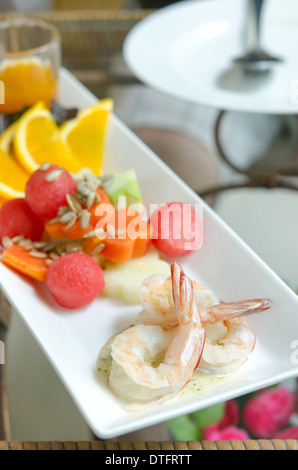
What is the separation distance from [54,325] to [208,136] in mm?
552

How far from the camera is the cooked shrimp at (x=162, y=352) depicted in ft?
1.86

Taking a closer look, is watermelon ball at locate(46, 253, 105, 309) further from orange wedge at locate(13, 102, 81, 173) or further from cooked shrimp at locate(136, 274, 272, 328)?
orange wedge at locate(13, 102, 81, 173)

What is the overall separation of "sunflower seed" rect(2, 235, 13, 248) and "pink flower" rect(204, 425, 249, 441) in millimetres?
319

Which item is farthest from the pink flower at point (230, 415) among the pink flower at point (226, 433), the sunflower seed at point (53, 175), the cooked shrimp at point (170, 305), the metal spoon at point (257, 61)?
the metal spoon at point (257, 61)

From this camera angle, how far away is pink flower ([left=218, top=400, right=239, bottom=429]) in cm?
66

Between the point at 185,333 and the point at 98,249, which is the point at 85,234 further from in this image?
the point at 185,333

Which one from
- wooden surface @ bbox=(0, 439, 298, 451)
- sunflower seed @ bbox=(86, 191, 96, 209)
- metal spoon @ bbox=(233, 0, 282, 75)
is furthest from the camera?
metal spoon @ bbox=(233, 0, 282, 75)

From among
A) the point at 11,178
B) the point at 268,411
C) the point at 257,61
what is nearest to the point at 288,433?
the point at 268,411

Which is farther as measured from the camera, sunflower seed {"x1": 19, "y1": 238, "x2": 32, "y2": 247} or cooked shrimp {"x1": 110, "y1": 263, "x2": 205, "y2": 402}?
sunflower seed {"x1": 19, "y1": 238, "x2": 32, "y2": 247}

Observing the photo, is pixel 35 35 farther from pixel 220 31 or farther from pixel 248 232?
pixel 248 232

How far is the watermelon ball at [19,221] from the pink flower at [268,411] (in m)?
0.33

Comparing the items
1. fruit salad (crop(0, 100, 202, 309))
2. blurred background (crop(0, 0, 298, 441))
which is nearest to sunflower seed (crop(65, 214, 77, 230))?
fruit salad (crop(0, 100, 202, 309))

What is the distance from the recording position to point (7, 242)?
77 cm

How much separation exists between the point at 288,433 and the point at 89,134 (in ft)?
1.77
